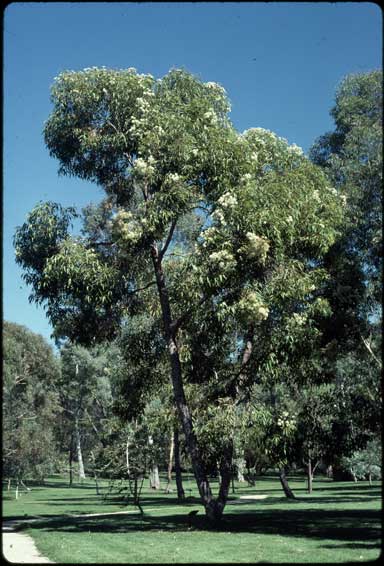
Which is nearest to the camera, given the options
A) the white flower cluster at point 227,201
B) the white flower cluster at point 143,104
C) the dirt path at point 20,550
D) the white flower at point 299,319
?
the dirt path at point 20,550

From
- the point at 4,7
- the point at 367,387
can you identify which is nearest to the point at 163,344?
the point at 367,387

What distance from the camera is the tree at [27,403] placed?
3294 cm

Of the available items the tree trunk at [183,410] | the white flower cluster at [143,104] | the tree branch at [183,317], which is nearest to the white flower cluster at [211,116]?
the white flower cluster at [143,104]

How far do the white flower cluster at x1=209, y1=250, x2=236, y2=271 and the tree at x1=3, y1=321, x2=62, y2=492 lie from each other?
17.9 m

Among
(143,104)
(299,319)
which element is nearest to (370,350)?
(299,319)

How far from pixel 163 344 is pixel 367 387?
6.99 m

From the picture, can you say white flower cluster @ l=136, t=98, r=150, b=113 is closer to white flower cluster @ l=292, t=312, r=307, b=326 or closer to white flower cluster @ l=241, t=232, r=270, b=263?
white flower cluster @ l=241, t=232, r=270, b=263

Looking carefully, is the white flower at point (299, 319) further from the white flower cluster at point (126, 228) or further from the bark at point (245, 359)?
the white flower cluster at point (126, 228)

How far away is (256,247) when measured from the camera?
13.4 meters

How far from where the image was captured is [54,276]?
15.0 m

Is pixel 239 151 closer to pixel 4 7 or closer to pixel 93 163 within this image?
pixel 93 163

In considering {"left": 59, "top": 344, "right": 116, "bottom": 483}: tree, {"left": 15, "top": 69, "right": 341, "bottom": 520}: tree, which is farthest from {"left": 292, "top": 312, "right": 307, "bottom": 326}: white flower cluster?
{"left": 59, "top": 344, "right": 116, "bottom": 483}: tree

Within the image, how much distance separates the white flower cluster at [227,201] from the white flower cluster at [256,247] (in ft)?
2.43

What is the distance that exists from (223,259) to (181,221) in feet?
15.2
